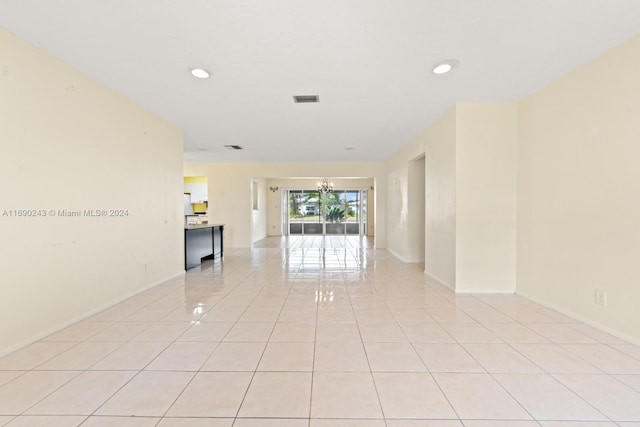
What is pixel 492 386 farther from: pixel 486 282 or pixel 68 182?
pixel 68 182

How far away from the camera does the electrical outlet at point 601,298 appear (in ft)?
8.76

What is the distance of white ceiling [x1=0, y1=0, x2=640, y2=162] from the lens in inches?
80.3

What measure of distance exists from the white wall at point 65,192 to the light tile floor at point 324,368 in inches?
12.9

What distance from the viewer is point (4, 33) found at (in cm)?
227

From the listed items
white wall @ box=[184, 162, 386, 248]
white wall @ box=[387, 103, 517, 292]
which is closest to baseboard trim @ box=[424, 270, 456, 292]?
white wall @ box=[387, 103, 517, 292]

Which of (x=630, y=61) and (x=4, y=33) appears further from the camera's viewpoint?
(x=630, y=61)

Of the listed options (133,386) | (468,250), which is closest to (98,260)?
(133,386)

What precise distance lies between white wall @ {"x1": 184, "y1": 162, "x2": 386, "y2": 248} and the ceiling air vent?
190 inches

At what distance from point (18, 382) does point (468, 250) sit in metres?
4.43

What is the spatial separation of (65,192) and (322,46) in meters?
2.73

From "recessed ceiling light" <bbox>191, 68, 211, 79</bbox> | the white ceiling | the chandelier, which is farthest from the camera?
the chandelier

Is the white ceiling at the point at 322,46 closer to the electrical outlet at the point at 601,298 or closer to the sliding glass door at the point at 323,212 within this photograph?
the electrical outlet at the point at 601,298

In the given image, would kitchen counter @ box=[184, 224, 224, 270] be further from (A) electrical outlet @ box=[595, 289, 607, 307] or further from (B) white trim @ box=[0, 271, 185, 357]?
(A) electrical outlet @ box=[595, 289, 607, 307]

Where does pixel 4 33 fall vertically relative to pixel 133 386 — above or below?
above
